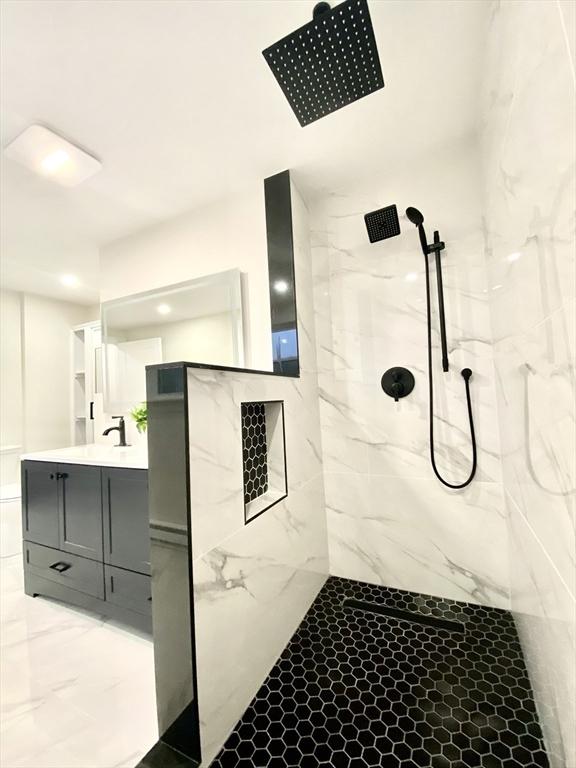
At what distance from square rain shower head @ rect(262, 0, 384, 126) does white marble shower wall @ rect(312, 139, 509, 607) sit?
65 centimetres

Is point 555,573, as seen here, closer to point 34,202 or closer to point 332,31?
point 332,31

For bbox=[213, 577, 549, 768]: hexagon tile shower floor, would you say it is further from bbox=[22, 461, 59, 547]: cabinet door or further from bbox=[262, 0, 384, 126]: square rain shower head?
bbox=[262, 0, 384, 126]: square rain shower head

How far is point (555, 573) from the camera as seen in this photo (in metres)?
0.73

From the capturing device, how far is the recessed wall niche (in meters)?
1.28

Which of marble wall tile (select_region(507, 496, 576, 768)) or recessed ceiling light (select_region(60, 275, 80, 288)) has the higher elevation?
recessed ceiling light (select_region(60, 275, 80, 288))

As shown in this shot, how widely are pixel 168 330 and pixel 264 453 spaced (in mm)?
1069

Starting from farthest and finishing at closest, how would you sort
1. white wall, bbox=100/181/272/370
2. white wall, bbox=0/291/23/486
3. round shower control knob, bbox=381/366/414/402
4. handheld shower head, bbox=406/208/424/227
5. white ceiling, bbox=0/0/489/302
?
white wall, bbox=0/291/23/486 → white wall, bbox=100/181/272/370 → round shower control knob, bbox=381/366/414/402 → handheld shower head, bbox=406/208/424/227 → white ceiling, bbox=0/0/489/302

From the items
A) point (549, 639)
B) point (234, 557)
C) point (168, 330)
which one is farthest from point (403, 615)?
point (168, 330)

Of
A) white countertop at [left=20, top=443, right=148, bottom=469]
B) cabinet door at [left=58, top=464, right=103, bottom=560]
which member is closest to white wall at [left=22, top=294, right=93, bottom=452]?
white countertop at [left=20, top=443, right=148, bottom=469]

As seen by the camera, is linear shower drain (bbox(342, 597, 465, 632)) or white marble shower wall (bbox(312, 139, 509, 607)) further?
white marble shower wall (bbox(312, 139, 509, 607))

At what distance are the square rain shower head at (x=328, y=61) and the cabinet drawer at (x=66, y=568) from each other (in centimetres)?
222

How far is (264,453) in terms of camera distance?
1.42 metres

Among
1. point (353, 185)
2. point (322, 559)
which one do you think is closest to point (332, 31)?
point (353, 185)

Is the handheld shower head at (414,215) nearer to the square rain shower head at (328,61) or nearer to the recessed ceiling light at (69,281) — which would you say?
the square rain shower head at (328,61)
